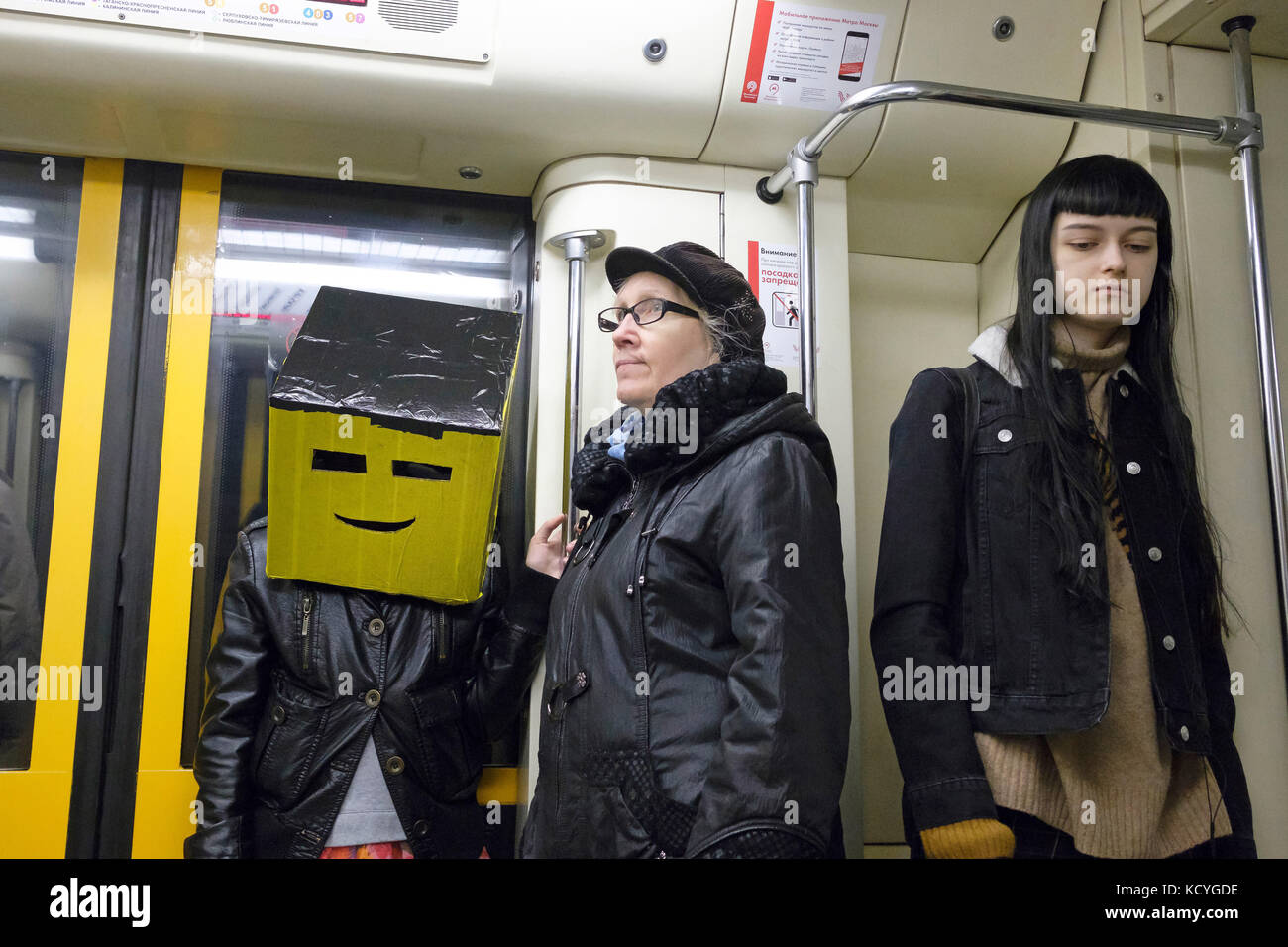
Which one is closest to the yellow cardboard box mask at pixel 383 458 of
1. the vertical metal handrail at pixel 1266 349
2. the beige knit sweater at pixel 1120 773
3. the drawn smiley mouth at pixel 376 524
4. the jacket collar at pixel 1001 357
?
the drawn smiley mouth at pixel 376 524

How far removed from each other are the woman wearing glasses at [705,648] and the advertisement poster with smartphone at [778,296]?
624 mm

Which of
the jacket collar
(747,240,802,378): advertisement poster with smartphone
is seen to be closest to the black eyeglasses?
(747,240,802,378): advertisement poster with smartphone

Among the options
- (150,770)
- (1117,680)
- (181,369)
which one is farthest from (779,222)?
(150,770)

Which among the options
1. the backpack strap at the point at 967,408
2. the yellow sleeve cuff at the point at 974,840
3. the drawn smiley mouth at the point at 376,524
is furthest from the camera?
the drawn smiley mouth at the point at 376,524

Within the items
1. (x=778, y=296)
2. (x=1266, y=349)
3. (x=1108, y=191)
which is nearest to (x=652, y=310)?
(x=778, y=296)

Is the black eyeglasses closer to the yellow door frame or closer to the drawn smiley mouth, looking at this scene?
the drawn smiley mouth

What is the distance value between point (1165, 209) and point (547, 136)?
1.42 meters

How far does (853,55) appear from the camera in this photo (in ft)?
8.03

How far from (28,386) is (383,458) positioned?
3.52ft

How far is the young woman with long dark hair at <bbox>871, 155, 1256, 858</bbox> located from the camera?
5.93 feet

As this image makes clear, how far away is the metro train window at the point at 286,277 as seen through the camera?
8.24 feet

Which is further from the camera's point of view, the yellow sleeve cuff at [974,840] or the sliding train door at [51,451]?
the sliding train door at [51,451]

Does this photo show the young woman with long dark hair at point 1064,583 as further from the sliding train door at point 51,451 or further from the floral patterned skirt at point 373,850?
the sliding train door at point 51,451
